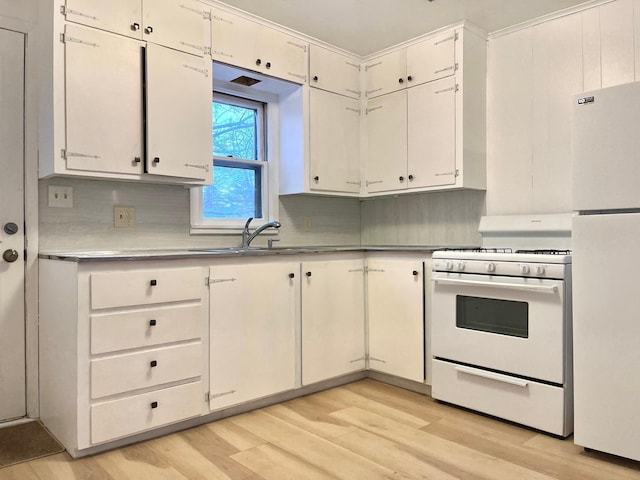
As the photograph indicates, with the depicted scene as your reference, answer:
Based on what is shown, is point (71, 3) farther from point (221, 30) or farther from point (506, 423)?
point (506, 423)

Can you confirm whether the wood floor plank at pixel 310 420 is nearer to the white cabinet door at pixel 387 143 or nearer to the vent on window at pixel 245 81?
the white cabinet door at pixel 387 143

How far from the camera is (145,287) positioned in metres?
2.18

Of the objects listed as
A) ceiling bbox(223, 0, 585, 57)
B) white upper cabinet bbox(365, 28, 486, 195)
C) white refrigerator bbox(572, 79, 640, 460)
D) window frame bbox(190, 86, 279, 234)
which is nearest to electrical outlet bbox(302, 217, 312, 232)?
window frame bbox(190, 86, 279, 234)

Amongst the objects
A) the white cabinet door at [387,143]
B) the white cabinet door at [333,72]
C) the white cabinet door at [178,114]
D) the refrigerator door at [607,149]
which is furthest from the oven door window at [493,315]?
the white cabinet door at [333,72]

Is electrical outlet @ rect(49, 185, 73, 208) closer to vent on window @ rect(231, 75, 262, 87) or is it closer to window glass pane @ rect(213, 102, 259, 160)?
window glass pane @ rect(213, 102, 259, 160)

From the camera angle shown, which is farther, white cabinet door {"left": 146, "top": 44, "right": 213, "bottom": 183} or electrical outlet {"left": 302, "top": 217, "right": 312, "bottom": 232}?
electrical outlet {"left": 302, "top": 217, "right": 312, "bottom": 232}

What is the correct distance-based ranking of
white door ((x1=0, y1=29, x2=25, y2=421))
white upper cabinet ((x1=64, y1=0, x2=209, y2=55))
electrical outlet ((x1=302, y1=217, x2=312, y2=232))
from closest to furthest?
white upper cabinet ((x1=64, y1=0, x2=209, y2=55))
white door ((x1=0, y1=29, x2=25, y2=421))
electrical outlet ((x1=302, y1=217, x2=312, y2=232))

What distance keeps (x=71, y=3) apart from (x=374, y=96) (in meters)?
1.99

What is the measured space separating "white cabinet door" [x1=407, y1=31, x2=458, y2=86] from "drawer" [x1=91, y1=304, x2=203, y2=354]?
6.71 feet

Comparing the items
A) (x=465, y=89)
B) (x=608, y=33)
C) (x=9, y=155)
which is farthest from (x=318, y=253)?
(x=608, y=33)

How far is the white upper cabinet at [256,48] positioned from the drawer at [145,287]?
4.19ft

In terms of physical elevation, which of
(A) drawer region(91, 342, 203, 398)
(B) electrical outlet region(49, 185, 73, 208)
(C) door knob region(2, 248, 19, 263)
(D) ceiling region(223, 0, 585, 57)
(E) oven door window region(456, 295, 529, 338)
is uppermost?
(D) ceiling region(223, 0, 585, 57)

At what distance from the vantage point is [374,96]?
3533 millimetres

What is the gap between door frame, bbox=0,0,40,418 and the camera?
2461 millimetres
